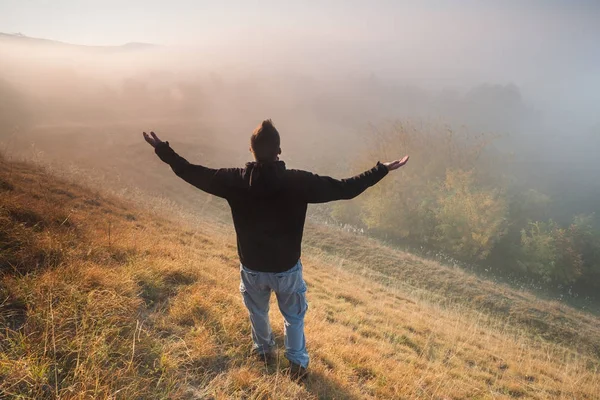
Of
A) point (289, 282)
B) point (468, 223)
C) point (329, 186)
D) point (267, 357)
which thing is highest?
point (329, 186)

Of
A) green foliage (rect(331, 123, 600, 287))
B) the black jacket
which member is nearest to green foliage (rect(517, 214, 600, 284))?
green foliage (rect(331, 123, 600, 287))

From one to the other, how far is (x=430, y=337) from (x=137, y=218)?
11.3 meters

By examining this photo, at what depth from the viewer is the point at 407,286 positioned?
17.8 metres

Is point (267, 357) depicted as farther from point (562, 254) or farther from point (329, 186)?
point (562, 254)

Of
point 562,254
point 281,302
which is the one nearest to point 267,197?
point 281,302

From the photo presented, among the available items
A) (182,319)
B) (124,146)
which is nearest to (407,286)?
(182,319)

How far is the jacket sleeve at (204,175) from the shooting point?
3.02 metres

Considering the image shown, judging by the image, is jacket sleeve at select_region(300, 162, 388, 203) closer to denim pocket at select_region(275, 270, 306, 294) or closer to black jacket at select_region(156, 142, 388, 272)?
black jacket at select_region(156, 142, 388, 272)

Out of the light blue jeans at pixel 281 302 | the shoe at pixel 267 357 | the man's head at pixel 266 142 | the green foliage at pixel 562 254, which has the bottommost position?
the green foliage at pixel 562 254

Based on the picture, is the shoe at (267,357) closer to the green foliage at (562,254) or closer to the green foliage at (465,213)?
the green foliage at (465,213)

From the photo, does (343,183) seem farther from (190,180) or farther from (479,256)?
(479,256)

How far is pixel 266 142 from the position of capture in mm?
2963

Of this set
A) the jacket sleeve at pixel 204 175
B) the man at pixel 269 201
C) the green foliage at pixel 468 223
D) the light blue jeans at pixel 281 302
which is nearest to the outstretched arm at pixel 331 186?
the man at pixel 269 201

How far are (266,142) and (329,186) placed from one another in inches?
29.6
